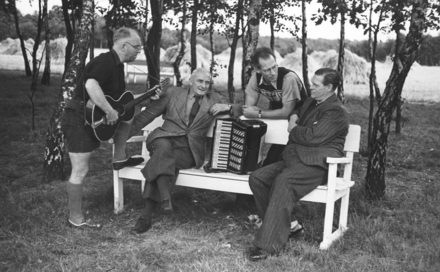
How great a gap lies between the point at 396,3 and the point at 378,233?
4405mm

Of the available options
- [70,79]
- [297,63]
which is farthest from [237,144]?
[297,63]

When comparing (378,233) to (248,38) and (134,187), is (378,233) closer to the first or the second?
(134,187)

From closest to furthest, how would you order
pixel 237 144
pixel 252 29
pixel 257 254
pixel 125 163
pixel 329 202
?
1. pixel 257 254
2. pixel 329 202
3. pixel 237 144
4. pixel 125 163
5. pixel 252 29

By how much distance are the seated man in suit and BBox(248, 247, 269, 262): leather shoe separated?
1.22m

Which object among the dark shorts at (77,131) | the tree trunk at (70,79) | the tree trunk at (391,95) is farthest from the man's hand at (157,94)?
the tree trunk at (391,95)

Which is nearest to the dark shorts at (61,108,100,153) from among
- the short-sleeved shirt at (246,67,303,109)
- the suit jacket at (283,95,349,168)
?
the short-sleeved shirt at (246,67,303,109)

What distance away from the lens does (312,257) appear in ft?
15.5

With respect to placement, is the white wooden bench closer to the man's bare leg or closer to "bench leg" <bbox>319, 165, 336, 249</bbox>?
"bench leg" <bbox>319, 165, 336, 249</bbox>

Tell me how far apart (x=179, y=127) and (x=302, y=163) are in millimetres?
1502

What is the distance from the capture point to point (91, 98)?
17.1 ft

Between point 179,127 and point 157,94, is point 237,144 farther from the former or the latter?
point 157,94

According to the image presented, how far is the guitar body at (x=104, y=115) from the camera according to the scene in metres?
5.30

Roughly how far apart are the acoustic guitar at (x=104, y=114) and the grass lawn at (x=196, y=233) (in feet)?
3.31

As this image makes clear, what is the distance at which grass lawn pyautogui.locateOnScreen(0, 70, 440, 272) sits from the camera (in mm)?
4605
